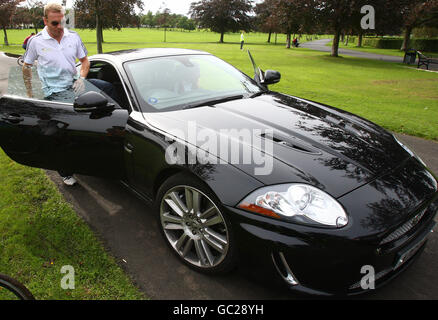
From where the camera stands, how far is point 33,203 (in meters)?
3.37

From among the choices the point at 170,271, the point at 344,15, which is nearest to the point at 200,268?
the point at 170,271

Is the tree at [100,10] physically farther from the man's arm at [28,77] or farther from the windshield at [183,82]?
the windshield at [183,82]

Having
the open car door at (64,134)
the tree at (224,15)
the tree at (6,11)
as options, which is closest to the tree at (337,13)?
the open car door at (64,134)

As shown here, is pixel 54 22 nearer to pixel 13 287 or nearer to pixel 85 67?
pixel 85 67

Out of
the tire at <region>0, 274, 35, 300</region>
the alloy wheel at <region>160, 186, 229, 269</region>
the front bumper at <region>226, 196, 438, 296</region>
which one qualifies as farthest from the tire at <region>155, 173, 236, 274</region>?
the tire at <region>0, 274, 35, 300</region>

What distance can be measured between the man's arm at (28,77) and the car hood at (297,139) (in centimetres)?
148

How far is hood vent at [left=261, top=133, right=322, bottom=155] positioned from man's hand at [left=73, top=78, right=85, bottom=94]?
1.97 metres

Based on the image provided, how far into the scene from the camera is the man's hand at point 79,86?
3.28 metres

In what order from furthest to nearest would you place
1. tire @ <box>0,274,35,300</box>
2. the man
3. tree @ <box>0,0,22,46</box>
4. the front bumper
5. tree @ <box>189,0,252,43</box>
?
tree @ <box>189,0,252,43</box> < tree @ <box>0,0,22,46</box> < the man < the front bumper < tire @ <box>0,274,35,300</box>

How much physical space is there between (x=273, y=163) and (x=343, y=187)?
17.9 inches

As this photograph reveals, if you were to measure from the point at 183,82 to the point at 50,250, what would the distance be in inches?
74.6

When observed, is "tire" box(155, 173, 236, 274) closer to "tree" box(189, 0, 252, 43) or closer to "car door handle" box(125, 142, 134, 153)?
"car door handle" box(125, 142, 134, 153)

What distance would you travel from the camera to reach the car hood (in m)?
2.09

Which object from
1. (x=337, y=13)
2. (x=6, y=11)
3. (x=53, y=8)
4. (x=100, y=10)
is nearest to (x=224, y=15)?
(x=6, y=11)
